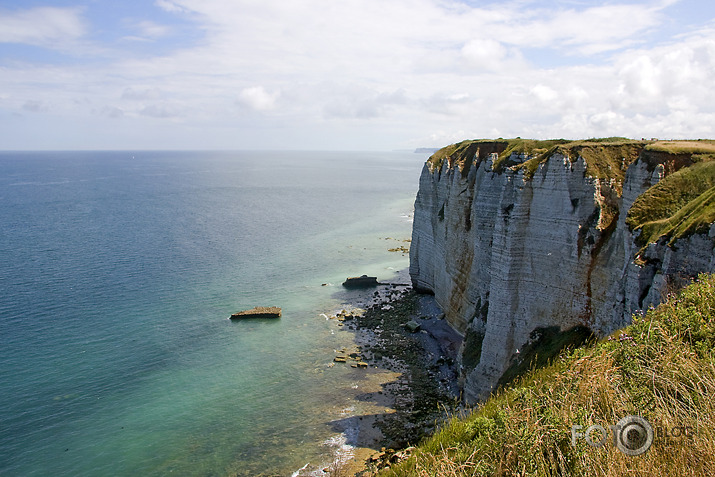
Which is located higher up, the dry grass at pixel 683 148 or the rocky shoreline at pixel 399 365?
the dry grass at pixel 683 148

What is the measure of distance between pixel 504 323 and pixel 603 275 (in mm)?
6783

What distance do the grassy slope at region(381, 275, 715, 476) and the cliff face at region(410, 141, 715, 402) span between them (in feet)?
29.6

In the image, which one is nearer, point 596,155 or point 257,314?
point 596,155

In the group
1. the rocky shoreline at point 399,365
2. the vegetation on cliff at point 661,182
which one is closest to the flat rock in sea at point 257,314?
the rocky shoreline at point 399,365

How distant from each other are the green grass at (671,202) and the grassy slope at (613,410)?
34.3ft

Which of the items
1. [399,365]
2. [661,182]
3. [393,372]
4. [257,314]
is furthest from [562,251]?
[257,314]

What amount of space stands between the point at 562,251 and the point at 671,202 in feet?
21.7

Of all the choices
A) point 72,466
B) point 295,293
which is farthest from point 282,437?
point 295,293

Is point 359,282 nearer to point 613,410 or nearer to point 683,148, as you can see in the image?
point 683,148

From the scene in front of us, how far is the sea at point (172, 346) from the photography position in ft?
96.8

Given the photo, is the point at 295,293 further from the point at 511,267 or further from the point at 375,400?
the point at 511,267

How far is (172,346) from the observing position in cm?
4369

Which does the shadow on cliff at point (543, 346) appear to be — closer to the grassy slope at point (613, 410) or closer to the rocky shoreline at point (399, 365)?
the rocky shoreline at point (399, 365)

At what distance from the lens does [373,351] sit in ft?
141
